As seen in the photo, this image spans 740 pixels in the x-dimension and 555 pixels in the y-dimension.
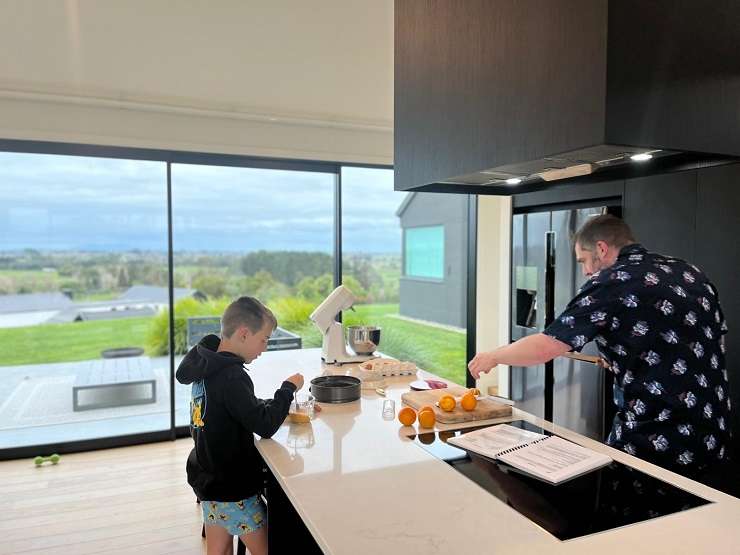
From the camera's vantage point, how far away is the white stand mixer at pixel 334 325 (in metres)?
2.85

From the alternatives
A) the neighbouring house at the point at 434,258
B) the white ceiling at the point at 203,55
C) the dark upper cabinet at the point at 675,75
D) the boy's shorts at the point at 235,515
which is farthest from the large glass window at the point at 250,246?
the dark upper cabinet at the point at 675,75

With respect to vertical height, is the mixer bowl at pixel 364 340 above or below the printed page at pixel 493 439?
above

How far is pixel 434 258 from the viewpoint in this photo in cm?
543

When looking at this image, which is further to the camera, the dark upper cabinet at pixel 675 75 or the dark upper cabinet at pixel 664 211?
the dark upper cabinet at pixel 664 211

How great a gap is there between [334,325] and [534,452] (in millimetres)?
1477

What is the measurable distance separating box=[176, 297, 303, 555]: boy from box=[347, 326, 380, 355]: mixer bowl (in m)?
1.07

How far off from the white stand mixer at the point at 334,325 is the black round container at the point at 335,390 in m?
0.58

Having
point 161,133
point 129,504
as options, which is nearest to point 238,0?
point 161,133

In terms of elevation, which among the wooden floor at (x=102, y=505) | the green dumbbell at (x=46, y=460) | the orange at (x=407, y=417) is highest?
the orange at (x=407, y=417)

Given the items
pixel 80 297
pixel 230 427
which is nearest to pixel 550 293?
pixel 230 427

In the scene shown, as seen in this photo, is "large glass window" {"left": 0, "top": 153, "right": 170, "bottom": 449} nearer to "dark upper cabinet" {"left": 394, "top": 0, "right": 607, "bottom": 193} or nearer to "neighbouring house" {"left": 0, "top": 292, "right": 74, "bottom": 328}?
"neighbouring house" {"left": 0, "top": 292, "right": 74, "bottom": 328}

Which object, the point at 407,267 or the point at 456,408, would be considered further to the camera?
the point at 407,267

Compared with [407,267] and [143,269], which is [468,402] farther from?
[407,267]

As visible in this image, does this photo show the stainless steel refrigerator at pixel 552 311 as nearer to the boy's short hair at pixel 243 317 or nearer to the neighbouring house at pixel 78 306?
the boy's short hair at pixel 243 317
